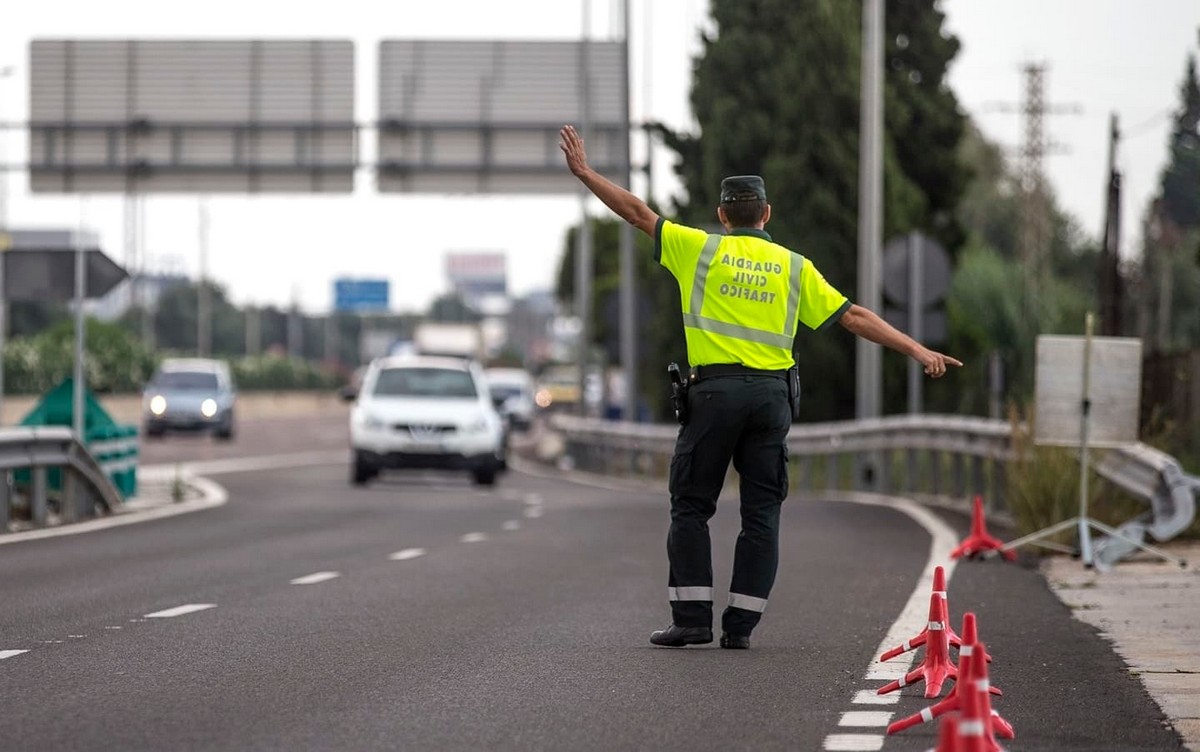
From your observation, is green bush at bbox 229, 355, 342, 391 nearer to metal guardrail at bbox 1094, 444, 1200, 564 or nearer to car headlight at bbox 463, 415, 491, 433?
car headlight at bbox 463, 415, 491, 433

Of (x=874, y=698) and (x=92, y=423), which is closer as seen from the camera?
(x=874, y=698)

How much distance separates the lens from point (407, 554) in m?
16.5

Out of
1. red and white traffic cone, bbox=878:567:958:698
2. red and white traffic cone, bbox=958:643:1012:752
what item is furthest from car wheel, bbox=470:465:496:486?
red and white traffic cone, bbox=958:643:1012:752

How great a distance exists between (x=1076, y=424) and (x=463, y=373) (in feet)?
54.8

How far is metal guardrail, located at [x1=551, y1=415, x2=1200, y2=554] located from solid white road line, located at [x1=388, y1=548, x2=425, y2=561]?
458 cm

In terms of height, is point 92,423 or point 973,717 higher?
point 973,717

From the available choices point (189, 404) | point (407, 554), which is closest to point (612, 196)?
point (407, 554)

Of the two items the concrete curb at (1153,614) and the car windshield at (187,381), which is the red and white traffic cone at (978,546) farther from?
the car windshield at (187,381)

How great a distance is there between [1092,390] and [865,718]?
305 inches

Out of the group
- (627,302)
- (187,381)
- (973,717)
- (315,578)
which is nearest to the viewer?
(973,717)

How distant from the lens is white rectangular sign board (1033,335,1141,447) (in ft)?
50.8

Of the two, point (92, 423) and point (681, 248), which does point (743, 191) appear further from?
point (92, 423)

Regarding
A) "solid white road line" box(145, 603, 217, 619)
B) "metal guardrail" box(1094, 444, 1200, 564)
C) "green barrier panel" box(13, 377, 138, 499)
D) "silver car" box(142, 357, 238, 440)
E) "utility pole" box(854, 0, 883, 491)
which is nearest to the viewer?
"solid white road line" box(145, 603, 217, 619)

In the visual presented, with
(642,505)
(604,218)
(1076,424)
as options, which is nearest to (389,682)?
(1076,424)
